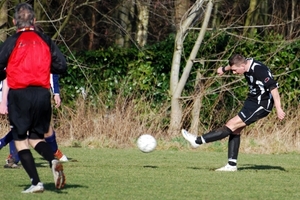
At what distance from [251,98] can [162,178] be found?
2.06 metres

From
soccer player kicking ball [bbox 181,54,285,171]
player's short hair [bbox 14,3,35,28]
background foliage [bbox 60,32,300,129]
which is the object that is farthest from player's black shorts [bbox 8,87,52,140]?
background foliage [bbox 60,32,300,129]

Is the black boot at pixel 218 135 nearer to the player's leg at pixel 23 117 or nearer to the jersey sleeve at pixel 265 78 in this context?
the jersey sleeve at pixel 265 78

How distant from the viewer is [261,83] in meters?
11.2

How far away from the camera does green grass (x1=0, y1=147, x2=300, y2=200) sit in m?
8.72

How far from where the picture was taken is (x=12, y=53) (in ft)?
27.2

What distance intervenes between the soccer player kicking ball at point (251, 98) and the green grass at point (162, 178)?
0.43 meters

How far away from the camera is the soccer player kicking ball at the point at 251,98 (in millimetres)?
11148

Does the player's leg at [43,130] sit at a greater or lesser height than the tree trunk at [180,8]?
lesser

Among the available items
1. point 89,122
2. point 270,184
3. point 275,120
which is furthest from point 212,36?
point 270,184

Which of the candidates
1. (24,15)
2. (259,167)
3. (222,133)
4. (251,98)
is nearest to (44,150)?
(24,15)

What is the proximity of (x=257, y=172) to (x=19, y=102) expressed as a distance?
A: 4.31m

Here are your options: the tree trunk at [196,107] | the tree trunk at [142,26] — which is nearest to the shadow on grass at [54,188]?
the tree trunk at [196,107]

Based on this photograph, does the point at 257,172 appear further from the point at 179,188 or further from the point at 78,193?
the point at 78,193

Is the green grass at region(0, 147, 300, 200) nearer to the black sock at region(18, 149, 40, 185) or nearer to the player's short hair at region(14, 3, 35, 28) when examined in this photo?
the black sock at region(18, 149, 40, 185)
